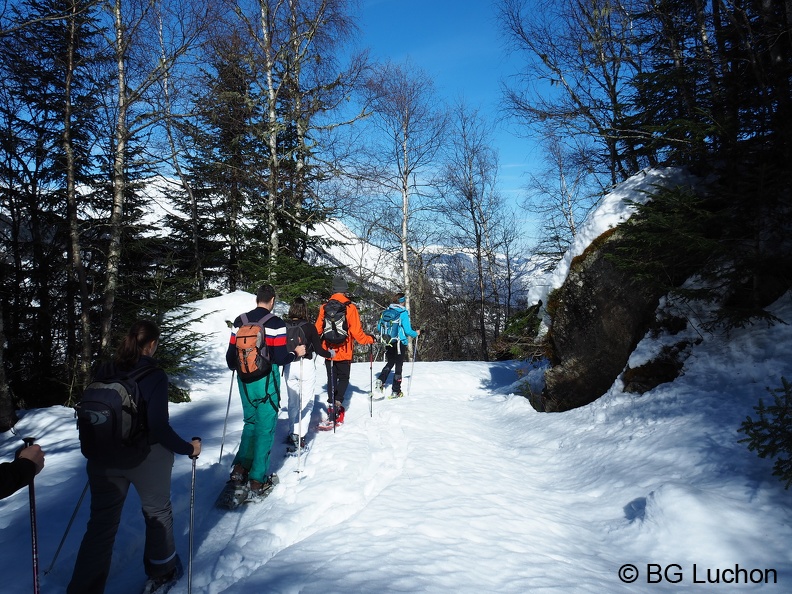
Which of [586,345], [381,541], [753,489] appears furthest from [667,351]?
[381,541]

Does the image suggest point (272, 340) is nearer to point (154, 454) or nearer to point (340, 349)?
point (154, 454)

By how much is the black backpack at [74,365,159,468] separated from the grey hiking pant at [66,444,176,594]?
10 cm

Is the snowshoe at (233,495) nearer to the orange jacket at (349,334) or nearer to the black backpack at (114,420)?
the black backpack at (114,420)

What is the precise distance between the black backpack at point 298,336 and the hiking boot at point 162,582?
2735 millimetres

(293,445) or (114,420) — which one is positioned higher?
(114,420)

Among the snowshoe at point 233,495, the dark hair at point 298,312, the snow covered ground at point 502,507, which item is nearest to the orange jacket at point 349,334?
the dark hair at point 298,312

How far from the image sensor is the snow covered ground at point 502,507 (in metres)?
2.98

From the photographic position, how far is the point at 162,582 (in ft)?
10.2

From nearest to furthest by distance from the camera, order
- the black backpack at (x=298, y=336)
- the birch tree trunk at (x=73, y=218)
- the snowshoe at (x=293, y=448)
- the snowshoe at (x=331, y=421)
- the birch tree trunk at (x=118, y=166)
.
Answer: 1. the black backpack at (x=298, y=336)
2. the snowshoe at (x=293, y=448)
3. the snowshoe at (x=331, y=421)
4. the birch tree trunk at (x=73, y=218)
5. the birch tree trunk at (x=118, y=166)

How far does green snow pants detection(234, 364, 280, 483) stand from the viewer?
14.4ft

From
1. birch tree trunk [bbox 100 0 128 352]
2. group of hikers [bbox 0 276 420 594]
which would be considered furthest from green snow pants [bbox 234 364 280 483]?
birch tree trunk [bbox 100 0 128 352]

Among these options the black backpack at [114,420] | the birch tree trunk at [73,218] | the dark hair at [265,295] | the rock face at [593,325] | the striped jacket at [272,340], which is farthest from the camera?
the birch tree trunk at [73,218]
